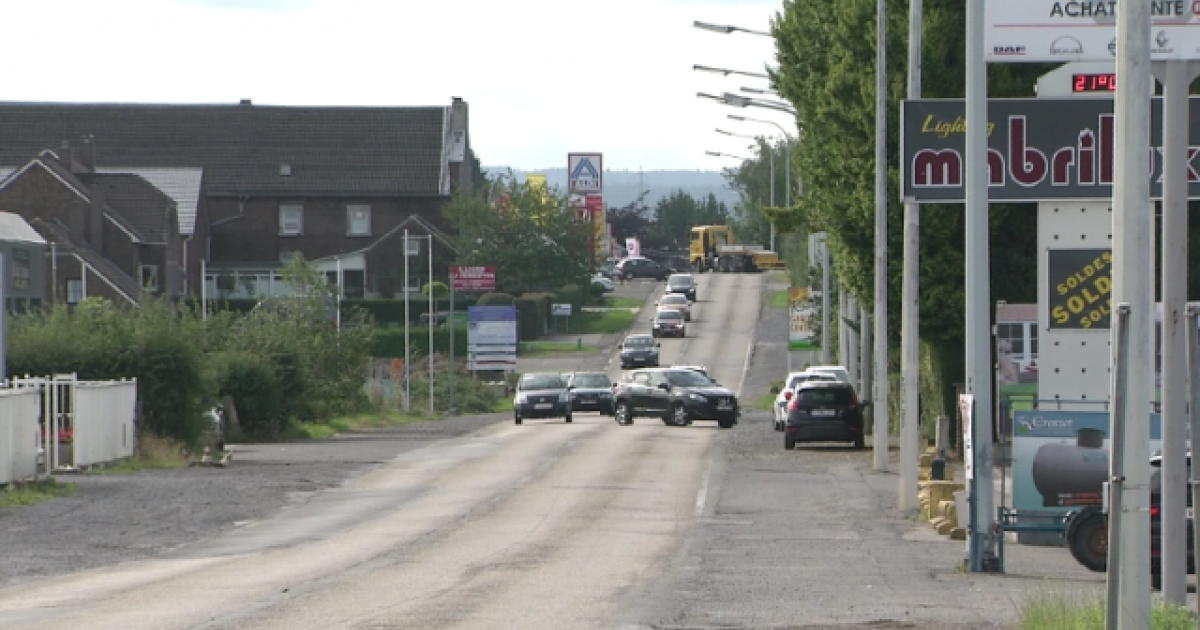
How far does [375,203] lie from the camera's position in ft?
342

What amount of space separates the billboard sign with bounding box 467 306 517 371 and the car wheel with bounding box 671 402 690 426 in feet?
76.0

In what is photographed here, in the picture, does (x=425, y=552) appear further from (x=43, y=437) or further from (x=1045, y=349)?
(x=43, y=437)

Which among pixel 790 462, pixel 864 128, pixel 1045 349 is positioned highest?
pixel 864 128

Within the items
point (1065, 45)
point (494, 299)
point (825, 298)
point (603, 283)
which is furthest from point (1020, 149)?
point (603, 283)

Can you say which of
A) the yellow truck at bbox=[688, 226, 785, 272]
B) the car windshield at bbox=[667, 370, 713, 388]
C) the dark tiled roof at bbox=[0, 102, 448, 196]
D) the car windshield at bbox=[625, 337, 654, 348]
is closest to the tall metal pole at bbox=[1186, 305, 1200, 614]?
the car windshield at bbox=[667, 370, 713, 388]

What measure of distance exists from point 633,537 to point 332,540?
140 inches

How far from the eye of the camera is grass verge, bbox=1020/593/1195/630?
1179 cm

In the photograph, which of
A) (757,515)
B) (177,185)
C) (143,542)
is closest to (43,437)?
(143,542)

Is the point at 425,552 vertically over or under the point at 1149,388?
under

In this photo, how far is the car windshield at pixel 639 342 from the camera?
85000mm

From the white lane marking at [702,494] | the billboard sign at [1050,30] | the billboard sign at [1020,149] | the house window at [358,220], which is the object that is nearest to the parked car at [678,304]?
the house window at [358,220]

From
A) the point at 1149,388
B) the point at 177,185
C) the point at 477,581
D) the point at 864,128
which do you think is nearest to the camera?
the point at 1149,388

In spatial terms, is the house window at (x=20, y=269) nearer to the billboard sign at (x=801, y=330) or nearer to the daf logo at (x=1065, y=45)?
the daf logo at (x=1065, y=45)

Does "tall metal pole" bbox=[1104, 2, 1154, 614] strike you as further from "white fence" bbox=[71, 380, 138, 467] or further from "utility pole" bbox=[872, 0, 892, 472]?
"white fence" bbox=[71, 380, 138, 467]
